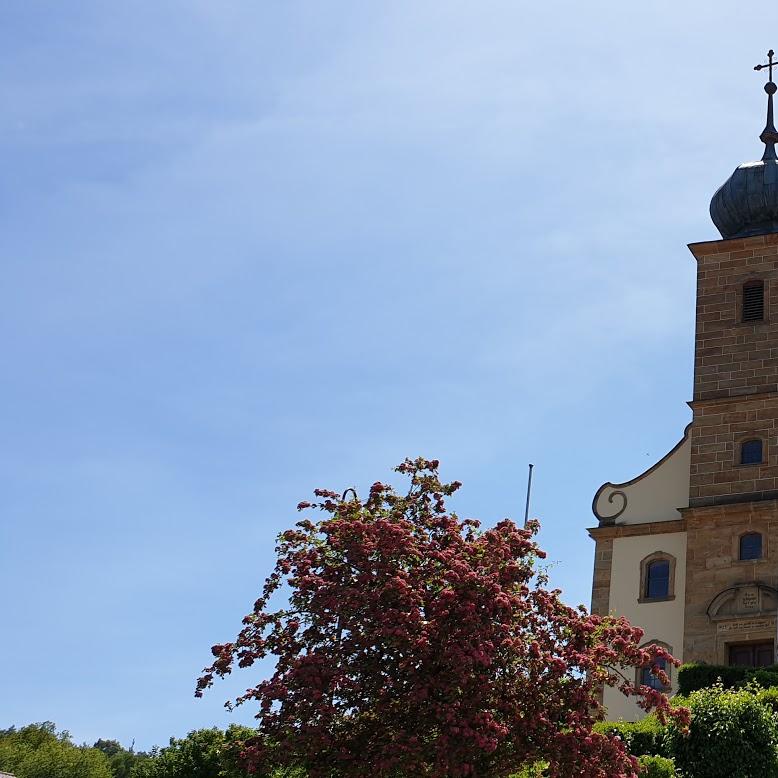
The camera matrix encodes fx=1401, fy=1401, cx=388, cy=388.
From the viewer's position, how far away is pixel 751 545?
3616 centimetres

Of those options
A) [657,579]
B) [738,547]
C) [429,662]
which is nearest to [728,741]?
[429,662]

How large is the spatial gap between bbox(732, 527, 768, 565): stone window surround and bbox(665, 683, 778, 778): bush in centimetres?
1127

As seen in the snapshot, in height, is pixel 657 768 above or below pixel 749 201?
below

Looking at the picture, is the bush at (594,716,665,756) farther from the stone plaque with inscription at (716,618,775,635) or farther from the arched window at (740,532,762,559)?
the arched window at (740,532,762,559)

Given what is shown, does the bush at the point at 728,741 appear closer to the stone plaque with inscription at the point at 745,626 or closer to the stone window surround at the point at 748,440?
the stone plaque with inscription at the point at 745,626

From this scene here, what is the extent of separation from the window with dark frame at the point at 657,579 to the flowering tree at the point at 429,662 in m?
16.5

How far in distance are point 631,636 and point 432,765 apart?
3.85 m

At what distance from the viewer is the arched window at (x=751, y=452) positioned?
37.6 m

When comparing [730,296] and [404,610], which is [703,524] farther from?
[404,610]

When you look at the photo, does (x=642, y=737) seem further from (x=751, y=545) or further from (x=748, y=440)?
(x=748, y=440)

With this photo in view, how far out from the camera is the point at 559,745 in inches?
762

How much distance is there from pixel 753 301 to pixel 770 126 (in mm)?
6645

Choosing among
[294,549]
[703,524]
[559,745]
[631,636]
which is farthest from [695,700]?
[703,524]

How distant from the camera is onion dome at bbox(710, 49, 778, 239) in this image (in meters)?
41.0
